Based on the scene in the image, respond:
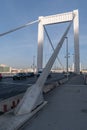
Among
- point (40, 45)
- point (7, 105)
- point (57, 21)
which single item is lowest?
point (7, 105)

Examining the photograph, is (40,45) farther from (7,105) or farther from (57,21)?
(7,105)

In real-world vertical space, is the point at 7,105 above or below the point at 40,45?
below

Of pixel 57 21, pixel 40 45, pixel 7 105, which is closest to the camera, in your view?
pixel 7 105

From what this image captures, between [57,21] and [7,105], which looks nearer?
[7,105]

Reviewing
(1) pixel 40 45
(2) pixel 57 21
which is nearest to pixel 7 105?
(2) pixel 57 21

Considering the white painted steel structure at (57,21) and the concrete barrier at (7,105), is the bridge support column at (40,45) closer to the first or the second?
the white painted steel structure at (57,21)

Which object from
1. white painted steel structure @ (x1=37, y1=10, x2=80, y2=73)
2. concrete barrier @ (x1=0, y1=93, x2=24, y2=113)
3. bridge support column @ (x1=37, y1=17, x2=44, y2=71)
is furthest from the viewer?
bridge support column @ (x1=37, y1=17, x2=44, y2=71)

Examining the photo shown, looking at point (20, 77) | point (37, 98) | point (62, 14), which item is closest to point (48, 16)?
point (62, 14)

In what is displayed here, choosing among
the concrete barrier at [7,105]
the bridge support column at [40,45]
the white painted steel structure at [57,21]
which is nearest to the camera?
the concrete barrier at [7,105]

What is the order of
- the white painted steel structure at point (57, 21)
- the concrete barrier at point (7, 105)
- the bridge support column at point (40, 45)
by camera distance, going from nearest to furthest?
1. the concrete barrier at point (7, 105)
2. the white painted steel structure at point (57, 21)
3. the bridge support column at point (40, 45)

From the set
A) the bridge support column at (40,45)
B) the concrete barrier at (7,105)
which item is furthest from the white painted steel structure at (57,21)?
the concrete barrier at (7,105)

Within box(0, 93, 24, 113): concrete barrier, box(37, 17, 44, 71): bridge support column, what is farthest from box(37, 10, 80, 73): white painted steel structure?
box(0, 93, 24, 113): concrete barrier

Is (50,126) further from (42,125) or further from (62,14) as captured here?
(62,14)

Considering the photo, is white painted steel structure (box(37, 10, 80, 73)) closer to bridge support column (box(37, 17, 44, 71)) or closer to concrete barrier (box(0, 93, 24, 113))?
bridge support column (box(37, 17, 44, 71))
